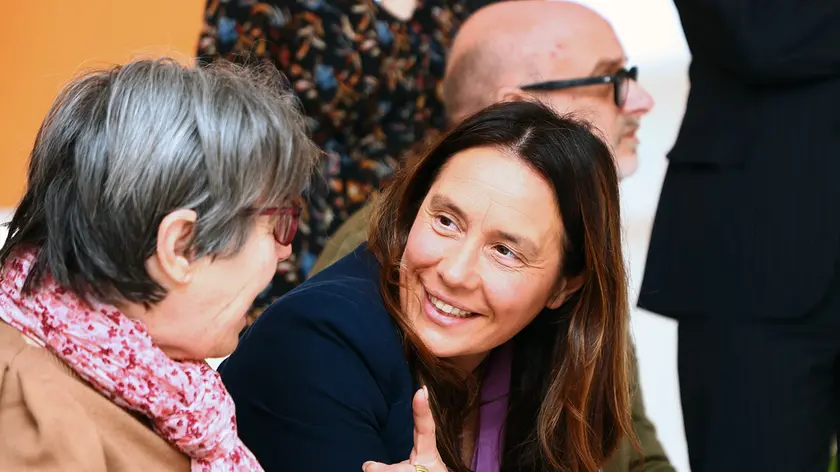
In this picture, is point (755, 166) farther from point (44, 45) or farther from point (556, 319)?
point (44, 45)

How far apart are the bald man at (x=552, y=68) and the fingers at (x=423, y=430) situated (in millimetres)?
1098

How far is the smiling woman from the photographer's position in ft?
4.73

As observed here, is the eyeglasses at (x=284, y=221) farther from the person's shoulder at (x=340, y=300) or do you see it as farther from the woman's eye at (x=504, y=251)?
the woman's eye at (x=504, y=251)

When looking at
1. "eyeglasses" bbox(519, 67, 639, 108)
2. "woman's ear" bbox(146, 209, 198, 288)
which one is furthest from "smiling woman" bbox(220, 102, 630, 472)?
"eyeglasses" bbox(519, 67, 639, 108)

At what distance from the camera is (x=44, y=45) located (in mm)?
3068

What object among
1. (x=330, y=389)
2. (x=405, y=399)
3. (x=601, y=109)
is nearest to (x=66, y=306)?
(x=330, y=389)

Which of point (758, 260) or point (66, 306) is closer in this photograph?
point (66, 306)

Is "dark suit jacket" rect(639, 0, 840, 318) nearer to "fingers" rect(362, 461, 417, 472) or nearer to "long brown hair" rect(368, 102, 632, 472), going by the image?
"long brown hair" rect(368, 102, 632, 472)

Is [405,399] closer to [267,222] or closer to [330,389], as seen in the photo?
[330,389]

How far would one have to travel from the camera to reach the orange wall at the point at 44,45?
10.0 feet

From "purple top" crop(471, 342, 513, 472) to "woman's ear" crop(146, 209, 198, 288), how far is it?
0.79 m

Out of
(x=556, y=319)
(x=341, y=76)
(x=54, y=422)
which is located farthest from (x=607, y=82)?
(x=54, y=422)

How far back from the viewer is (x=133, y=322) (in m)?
1.06

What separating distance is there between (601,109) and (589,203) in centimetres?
81
